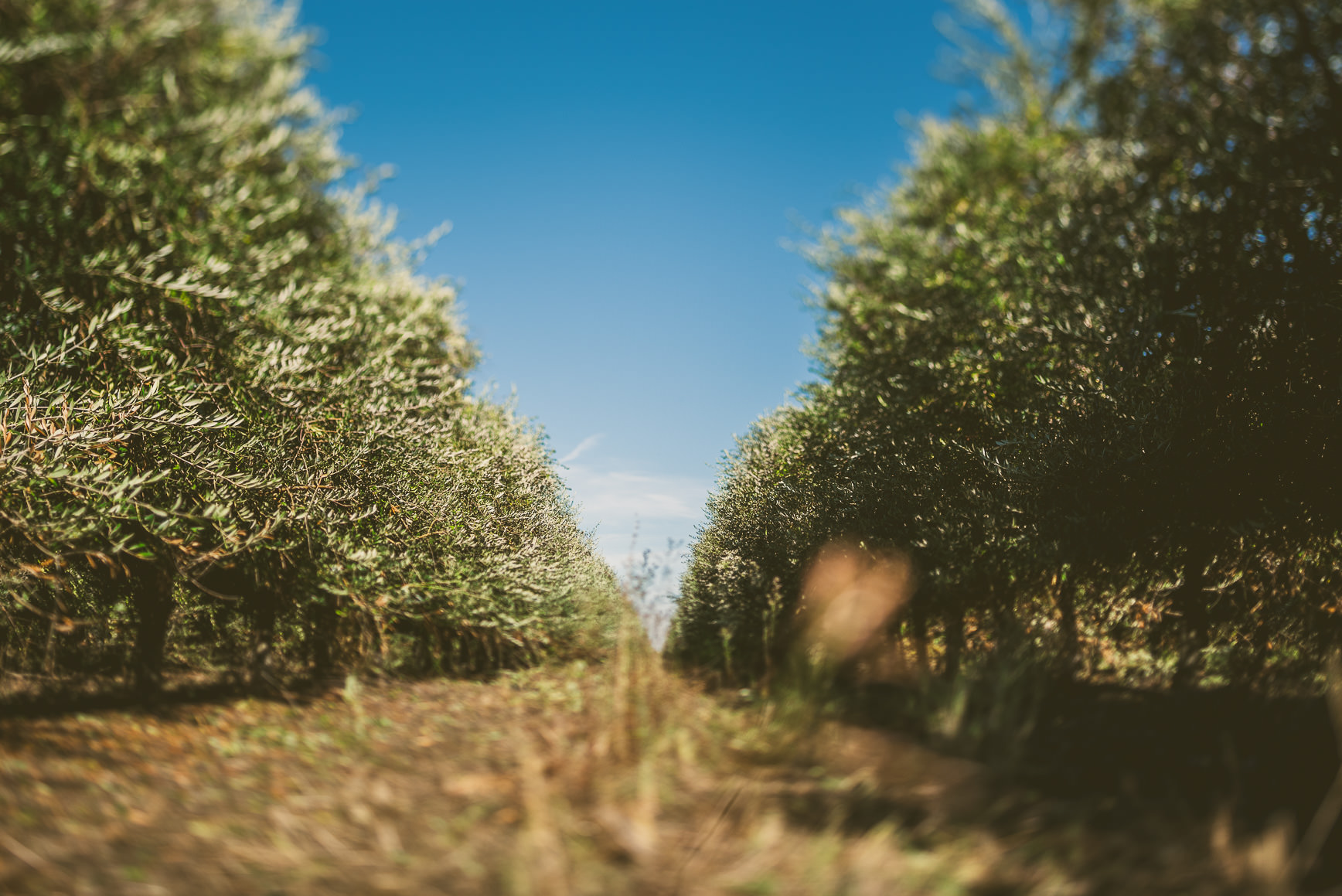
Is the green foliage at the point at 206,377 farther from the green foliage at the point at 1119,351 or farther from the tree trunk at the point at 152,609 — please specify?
the green foliage at the point at 1119,351

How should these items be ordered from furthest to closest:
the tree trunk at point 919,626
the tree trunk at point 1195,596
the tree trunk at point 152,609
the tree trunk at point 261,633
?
the tree trunk at point 919,626, the tree trunk at point 1195,596, the tree trunk at point 152,609, the tree trunk at point 261,633

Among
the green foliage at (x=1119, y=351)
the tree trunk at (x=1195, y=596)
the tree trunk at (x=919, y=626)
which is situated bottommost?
the tree trunk at (x=919, y=626)

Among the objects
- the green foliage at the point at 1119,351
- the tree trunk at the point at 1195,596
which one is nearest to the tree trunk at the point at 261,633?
the green foliage at the point at 1119,351

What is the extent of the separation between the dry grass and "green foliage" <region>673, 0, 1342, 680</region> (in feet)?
14.7

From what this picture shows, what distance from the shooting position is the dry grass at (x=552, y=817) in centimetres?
379

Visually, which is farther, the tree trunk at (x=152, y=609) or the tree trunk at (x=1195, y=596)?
the tree trunk at (x=1195, y=596)

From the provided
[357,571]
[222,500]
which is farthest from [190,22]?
[357,571]

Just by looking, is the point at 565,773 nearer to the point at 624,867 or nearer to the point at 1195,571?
the point at 624,867

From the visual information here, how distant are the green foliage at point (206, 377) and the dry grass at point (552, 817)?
2921mm

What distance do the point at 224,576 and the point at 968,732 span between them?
13.0 m

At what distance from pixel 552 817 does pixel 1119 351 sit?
1126 centimetres

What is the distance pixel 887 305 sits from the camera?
40.6 feet

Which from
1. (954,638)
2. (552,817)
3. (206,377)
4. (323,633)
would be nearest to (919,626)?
(954,638)

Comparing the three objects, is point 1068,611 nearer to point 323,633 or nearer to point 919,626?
point 919,626
